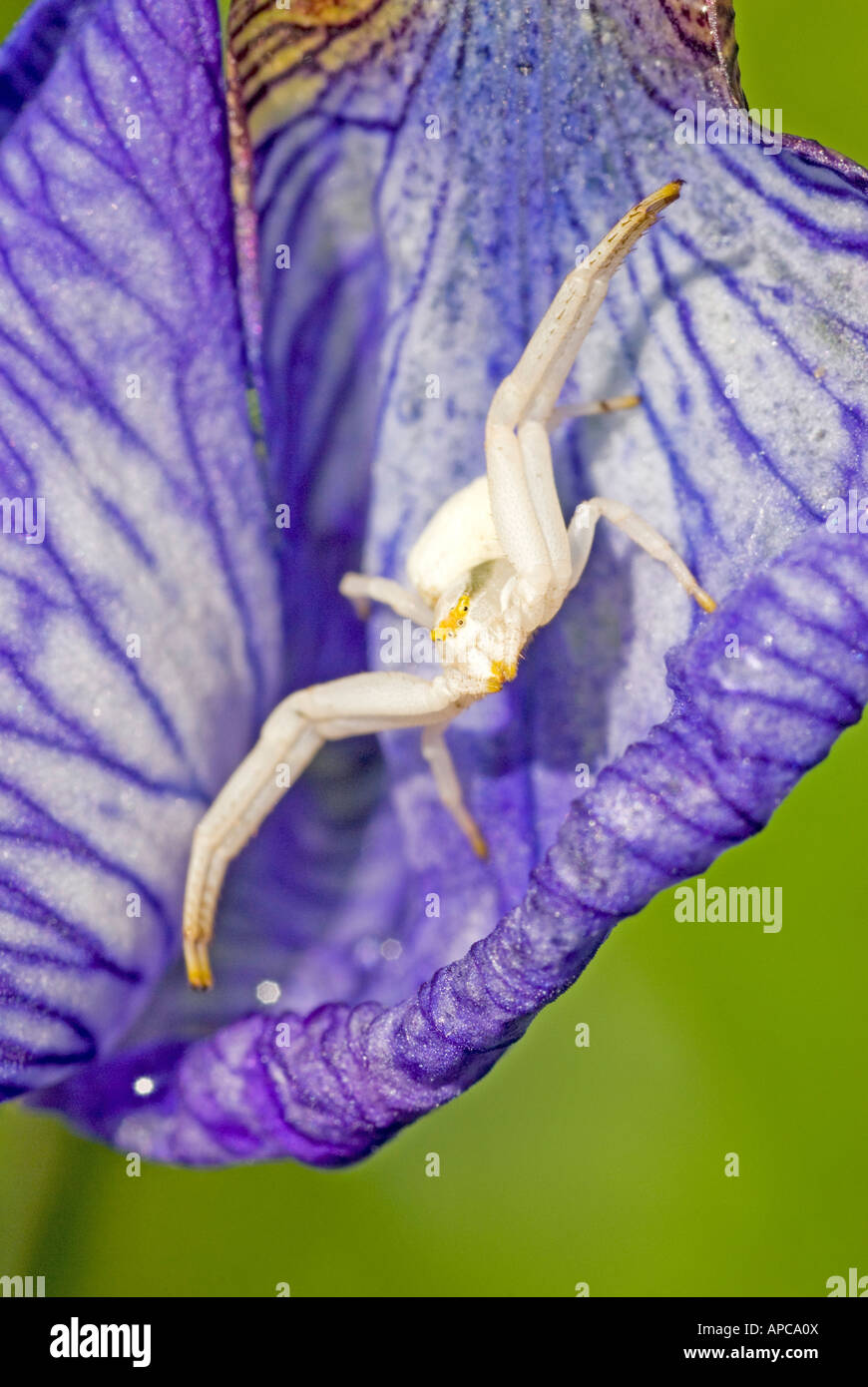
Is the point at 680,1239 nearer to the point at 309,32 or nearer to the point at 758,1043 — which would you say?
the point at 758,1043

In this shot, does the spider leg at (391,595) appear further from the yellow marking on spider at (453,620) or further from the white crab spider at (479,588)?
the yellow marking on spider at (453,620)

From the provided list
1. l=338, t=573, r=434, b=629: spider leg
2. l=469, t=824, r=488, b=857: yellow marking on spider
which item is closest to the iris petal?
l=338, t=573, r=434, b=629: spider leg

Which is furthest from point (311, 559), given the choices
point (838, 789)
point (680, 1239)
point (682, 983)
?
point (680, 1239)

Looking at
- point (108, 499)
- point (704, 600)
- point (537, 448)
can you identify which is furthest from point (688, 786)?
point (108, 499)

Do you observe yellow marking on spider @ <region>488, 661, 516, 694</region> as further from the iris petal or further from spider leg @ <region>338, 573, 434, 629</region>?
the iris petal

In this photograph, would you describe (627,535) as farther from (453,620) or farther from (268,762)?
(268,762)

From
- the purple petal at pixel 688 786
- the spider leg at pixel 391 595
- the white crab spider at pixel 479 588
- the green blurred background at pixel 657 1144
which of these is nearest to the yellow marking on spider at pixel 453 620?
the white crab spider at pixel 479 588
